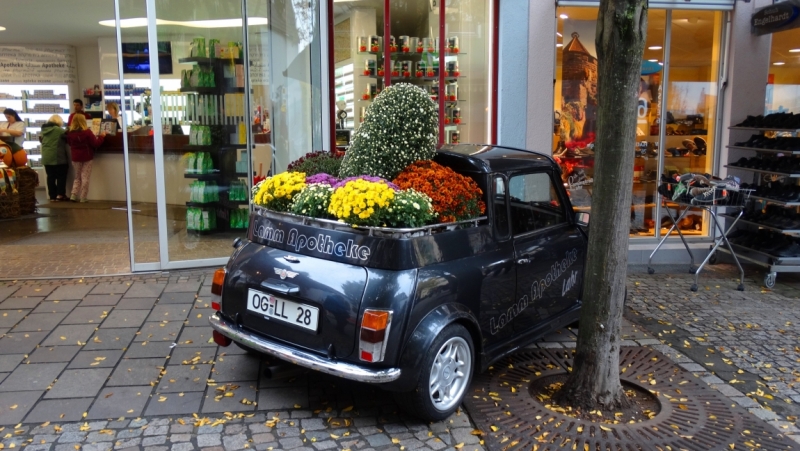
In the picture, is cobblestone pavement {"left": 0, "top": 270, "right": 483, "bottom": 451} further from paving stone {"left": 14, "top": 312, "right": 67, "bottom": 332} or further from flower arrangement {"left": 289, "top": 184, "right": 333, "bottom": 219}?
flower arrangement {"left": 289, "top": 184, "right": 333, "bottom": 219}

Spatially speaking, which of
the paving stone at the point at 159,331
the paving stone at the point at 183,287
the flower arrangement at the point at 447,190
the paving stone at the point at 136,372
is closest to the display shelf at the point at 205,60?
the paving stone at the point at 183,287

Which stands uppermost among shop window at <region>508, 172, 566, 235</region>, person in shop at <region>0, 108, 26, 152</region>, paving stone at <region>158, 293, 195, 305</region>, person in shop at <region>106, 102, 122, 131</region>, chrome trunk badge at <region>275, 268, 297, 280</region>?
person in shop at <region>106, 102, 122, 131</region>

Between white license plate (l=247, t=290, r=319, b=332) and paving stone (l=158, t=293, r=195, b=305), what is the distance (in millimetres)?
2509

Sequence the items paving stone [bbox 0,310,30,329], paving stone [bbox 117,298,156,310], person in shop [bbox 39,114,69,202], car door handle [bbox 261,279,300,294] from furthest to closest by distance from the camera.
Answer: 1. person in shop [bbox 39,114,69,202]
2. paving stone [bbox 117,298,156,310]
3. paving stone [bbox 0,310,30,329]
4. car door handle [bbox 261,279,300,294]

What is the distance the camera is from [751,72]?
8.58 metres

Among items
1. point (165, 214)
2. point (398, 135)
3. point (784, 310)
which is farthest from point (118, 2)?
point (784, 310)

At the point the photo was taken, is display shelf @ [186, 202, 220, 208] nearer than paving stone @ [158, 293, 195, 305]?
No

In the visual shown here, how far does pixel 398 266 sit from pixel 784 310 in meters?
4.87

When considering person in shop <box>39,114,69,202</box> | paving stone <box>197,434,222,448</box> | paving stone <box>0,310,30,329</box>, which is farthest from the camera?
person in shop <box>39,114,69,202</box>

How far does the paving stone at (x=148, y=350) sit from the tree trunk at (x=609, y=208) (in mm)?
3031

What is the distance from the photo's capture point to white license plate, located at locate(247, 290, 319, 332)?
3.91m

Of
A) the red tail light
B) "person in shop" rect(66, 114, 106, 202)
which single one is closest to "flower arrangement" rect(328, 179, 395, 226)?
the red tail light

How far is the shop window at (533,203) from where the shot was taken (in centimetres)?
476

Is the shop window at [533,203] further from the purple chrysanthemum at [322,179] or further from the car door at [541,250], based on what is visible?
the purple chrysanthemum at [322,179]
